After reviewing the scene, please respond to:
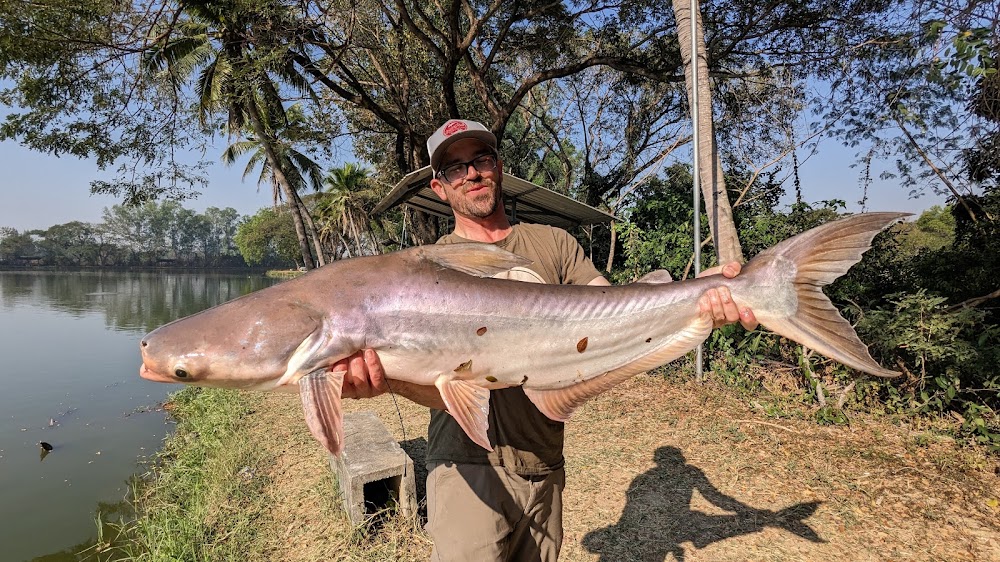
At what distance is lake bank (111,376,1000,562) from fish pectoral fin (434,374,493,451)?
2.59m

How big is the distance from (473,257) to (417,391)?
0.60m

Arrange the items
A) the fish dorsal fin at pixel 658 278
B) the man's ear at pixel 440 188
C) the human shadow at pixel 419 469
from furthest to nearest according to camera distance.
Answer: the human shadow at pixel 419 469 < the man's ear at pixel 440 188 < the fish dorsal fin at pixel 658 278

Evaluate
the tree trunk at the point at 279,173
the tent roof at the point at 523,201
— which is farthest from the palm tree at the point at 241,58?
the tent roof at the point at 523,201

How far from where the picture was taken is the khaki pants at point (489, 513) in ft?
6.70

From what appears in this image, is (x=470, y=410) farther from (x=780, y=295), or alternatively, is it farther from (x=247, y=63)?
(x=247, y=63)

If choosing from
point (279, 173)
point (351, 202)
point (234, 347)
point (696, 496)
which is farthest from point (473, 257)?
point (351, 202)

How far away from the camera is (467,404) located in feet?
6.12

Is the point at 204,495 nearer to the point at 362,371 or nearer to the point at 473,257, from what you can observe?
the point at 362,371

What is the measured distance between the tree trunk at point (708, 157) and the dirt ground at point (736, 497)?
88.6 inches

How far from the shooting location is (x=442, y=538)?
2080 mm

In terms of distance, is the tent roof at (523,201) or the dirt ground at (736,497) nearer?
the dirt ground at (736,497)

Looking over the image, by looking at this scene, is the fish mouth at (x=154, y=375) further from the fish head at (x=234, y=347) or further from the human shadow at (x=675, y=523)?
the human shadow at (x=675, y=523)

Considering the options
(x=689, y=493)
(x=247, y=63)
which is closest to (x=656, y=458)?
(x=689, y=493)

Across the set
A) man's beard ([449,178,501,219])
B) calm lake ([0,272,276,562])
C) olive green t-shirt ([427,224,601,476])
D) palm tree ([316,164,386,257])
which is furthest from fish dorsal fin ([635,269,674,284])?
palm tree ([316,164,386,257])
